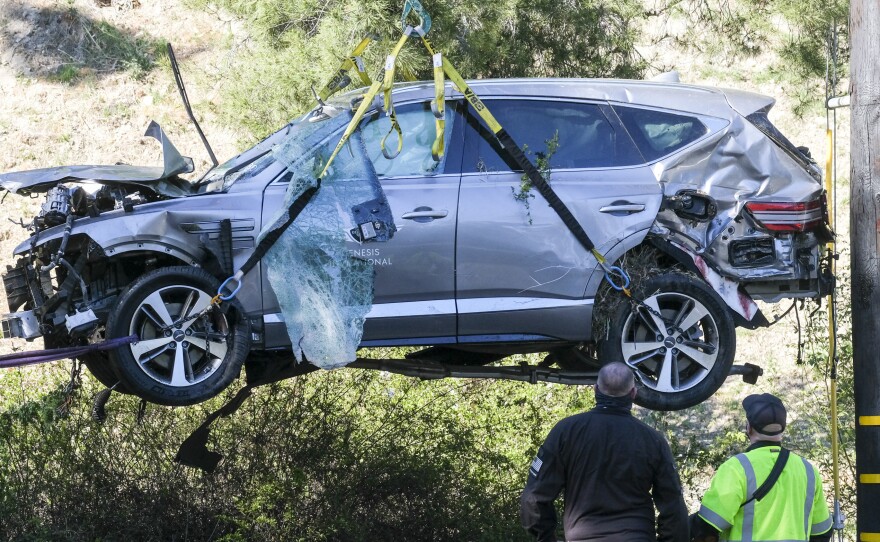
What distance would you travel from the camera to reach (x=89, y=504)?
31.6 feet

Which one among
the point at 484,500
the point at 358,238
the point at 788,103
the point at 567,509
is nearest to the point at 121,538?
the point at 484,500

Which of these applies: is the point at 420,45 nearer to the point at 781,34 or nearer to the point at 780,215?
the point at 780,215

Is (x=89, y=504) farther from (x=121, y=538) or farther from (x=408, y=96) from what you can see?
(x=408, y=96)

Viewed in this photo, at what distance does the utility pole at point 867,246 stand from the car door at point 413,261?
8.72ft

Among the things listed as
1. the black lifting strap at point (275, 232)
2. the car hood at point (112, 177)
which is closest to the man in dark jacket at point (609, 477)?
the black lifting strap at point (275, 232)

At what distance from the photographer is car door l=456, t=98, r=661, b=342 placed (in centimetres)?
638

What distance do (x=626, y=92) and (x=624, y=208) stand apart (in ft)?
2.54

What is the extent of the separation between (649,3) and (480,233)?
1048 centimetres

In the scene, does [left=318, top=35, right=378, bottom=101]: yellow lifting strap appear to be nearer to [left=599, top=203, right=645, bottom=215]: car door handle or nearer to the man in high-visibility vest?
[left=599, top=203, right=645, bottom=215]: car door handle

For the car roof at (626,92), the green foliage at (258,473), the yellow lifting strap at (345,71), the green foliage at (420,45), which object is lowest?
the green foliage at (258,473)

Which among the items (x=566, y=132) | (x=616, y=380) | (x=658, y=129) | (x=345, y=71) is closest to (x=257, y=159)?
(x=345, y=71)

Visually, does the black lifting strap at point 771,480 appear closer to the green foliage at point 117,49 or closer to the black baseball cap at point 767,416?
the black baseball cap at point 767,416

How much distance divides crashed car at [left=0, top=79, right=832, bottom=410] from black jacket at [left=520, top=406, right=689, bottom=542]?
1.44m

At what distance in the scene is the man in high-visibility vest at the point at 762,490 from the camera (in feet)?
16.2
